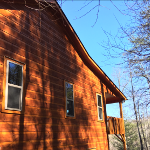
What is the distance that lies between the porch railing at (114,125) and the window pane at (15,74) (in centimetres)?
807

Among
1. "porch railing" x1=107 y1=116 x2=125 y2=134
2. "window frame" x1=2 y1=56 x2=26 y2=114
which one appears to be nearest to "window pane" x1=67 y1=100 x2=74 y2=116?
"window frame" x1=2 y1=56 x2=26 y2=114

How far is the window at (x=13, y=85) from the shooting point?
18.8ft

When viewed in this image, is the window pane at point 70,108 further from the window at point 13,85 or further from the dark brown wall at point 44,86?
the window at point 13,85

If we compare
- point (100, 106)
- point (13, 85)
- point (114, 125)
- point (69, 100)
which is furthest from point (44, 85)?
point (114, 125)

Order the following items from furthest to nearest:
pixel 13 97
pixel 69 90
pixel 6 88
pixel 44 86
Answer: pixel 69 90
pixel 44 86
pixel 13 97
pixel 6 88

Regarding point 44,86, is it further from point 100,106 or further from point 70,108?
point 100,106

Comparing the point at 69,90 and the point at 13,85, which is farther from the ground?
the point at 69,90

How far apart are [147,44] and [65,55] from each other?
416 cm

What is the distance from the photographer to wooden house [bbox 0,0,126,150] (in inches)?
233

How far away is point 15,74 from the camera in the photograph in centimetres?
625

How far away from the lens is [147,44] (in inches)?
270

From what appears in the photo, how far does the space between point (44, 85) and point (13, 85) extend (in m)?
1.66

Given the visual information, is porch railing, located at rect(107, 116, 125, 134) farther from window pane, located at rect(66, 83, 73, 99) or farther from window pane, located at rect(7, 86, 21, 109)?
window pane, located at rect(7, 86, 21, 109)

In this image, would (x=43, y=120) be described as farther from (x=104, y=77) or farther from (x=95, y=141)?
(x=104, y=77)
